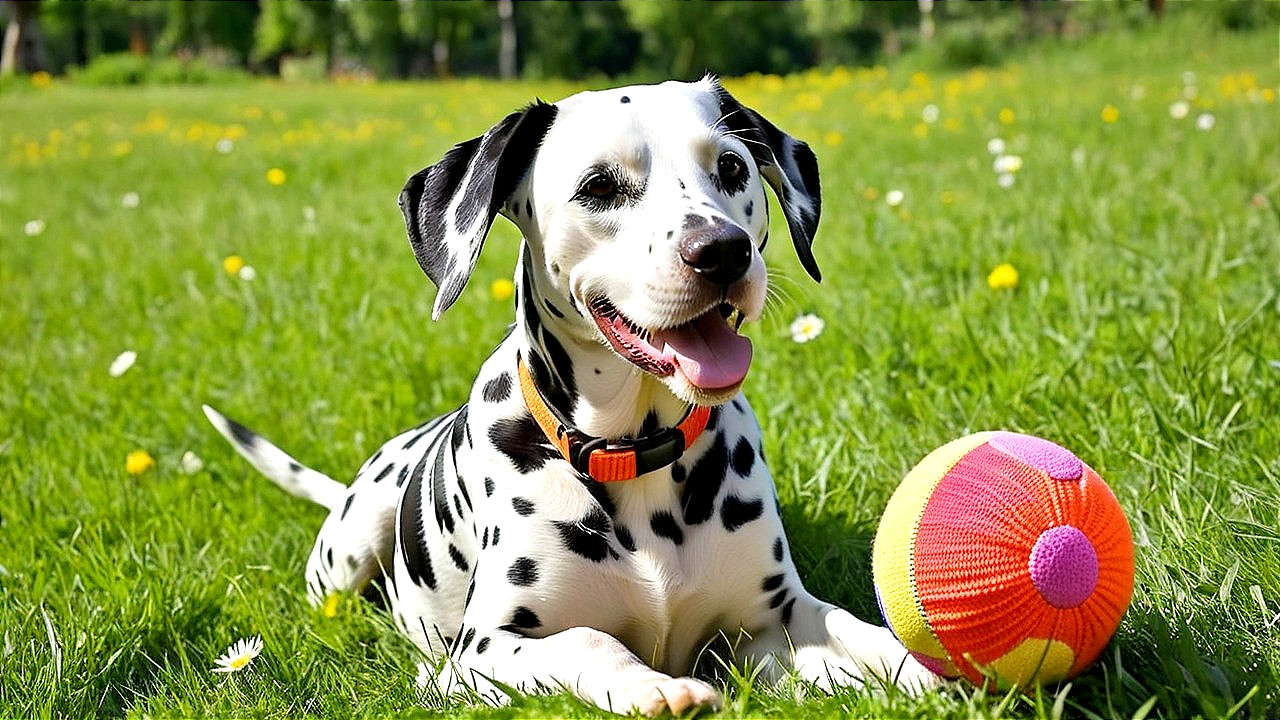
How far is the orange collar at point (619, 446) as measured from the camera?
8.59 feet

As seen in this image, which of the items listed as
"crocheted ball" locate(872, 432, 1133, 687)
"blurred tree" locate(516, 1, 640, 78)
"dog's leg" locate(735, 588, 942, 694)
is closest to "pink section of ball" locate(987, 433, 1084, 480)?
"crocheted ball" locate(872, 432, 1133, 687)

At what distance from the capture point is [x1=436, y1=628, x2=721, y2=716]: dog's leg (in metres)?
2.21

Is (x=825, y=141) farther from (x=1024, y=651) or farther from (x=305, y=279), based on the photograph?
(x=1024, y=651)

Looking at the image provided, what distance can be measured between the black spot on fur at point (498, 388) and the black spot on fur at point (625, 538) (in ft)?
1.50

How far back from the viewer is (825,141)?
382 inches

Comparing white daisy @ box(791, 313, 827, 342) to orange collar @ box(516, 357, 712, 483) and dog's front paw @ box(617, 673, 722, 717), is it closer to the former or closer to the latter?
orange collar @ box(516, 357, 712, 483)

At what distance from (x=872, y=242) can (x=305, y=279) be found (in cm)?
311

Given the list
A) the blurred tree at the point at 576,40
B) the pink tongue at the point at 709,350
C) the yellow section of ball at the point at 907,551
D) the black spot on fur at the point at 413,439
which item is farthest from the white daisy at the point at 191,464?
the blurred tree at the point at 576,40

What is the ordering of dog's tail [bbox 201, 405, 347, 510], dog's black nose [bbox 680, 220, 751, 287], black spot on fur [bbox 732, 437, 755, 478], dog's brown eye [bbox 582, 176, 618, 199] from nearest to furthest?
dog's black nose [bbox 680, 220, 751, 287] → dog's brown eye [bbox 582, 176, 618, 199] → black spot on fur [bbox 732, 437, 755, 478] → dog's tail [bbox 201, 405, 347, 510]

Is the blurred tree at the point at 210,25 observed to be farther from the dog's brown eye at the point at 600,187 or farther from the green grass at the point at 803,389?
the dog's brown eye at the point at 600,187

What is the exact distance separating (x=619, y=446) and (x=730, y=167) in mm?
684

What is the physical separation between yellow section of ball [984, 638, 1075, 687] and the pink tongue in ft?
2.43

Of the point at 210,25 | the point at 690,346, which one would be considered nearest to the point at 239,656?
the point at 690,346

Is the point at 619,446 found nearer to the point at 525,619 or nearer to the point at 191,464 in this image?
the point at 525,619
